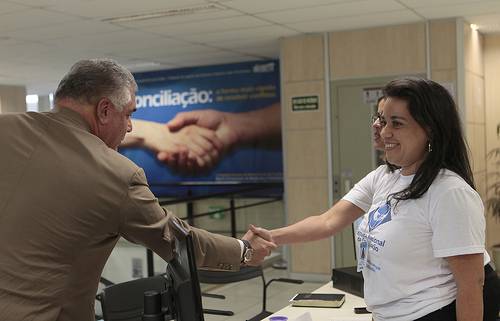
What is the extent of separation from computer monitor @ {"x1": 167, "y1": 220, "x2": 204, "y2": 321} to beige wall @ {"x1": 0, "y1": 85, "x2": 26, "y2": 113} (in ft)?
33.2

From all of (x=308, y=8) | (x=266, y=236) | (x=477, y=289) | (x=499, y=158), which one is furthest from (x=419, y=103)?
(x=499, y=158)

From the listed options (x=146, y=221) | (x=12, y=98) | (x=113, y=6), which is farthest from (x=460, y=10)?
(x=12, y=98)

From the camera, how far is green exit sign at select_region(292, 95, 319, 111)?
6742 millimetres

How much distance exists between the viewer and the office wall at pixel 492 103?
23.5ft

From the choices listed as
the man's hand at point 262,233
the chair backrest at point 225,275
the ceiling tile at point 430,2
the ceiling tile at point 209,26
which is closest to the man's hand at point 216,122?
the ceiling tile at point 209,26

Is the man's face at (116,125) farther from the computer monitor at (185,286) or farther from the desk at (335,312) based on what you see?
the desk at (335,312)

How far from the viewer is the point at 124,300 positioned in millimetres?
3029

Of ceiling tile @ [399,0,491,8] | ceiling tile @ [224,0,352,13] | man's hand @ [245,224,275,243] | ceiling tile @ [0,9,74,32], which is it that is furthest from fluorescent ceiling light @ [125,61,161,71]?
man's hand @ [245,224,275,243]

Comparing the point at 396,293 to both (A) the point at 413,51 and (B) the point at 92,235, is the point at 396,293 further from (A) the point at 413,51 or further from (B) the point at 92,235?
(A) the point at 413,51

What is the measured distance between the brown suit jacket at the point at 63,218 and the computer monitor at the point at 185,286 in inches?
12.3

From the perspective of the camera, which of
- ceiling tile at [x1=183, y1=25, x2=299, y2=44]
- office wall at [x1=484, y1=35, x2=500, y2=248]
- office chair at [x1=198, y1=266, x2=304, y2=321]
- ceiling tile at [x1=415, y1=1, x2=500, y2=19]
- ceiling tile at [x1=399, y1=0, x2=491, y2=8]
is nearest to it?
office chair at [x1=198, y1=266, x2=304, y2=321]

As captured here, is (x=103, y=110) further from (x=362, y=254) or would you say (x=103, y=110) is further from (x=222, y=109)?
(x=222, y=109)

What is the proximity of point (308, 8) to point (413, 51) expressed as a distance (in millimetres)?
1470

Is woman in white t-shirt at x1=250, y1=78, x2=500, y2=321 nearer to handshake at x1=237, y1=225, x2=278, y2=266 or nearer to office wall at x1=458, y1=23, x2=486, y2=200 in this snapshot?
handshake at x1=237, y1=225, x2=278, y2=266
